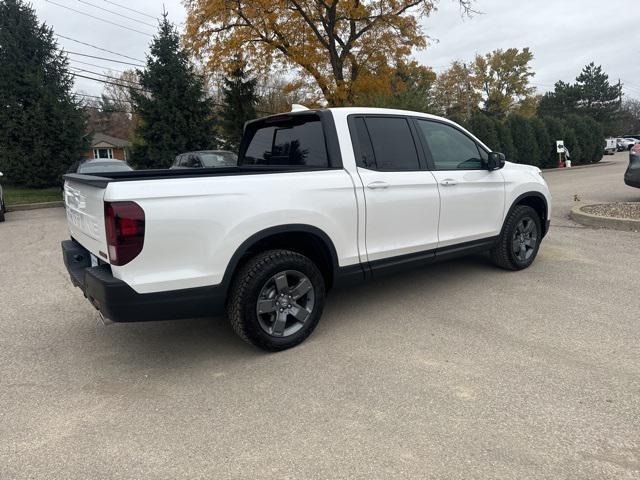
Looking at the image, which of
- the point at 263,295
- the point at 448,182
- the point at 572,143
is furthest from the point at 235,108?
the point at 263,295

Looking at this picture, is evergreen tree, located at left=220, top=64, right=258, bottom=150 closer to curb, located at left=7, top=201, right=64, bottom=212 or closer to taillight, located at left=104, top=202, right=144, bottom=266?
curb, located at left=7, top=201, right=64, bottom=212

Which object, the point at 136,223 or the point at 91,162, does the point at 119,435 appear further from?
the point at 91,162

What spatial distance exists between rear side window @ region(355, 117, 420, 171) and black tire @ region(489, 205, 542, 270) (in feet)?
5.37

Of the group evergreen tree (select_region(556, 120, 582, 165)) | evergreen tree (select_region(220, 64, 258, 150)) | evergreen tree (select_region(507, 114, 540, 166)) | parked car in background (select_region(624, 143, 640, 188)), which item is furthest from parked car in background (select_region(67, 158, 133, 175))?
evergreen tree (select_region(556, 120, 582, 165))

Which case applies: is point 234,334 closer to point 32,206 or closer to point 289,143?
point 289,143

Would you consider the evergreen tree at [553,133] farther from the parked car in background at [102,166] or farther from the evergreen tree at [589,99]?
the evergreen tree at [589,99]

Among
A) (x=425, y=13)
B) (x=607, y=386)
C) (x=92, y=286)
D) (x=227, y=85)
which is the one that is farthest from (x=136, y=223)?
(x=227, y=85)

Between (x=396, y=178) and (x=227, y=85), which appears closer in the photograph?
(x=396, y=178)

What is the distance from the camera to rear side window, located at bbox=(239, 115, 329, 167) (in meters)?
4.07

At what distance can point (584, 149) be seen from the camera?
28047 millimetres

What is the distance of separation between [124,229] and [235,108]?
22.9m

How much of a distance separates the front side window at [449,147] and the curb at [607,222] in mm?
4209

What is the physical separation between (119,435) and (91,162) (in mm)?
12122

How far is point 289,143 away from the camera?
4.37 metres
